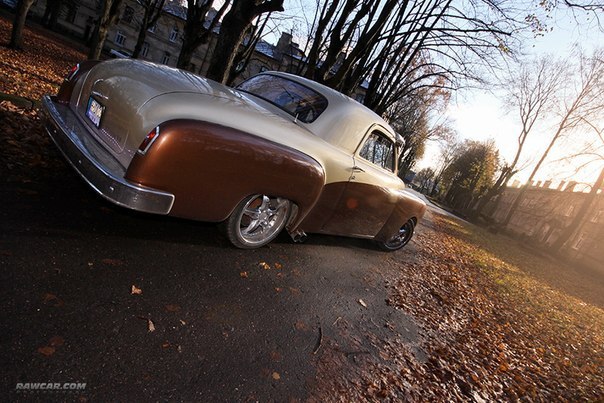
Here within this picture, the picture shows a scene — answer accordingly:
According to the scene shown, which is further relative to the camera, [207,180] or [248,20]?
[248,20]

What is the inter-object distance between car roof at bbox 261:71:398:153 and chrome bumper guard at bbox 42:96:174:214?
6.25 ft

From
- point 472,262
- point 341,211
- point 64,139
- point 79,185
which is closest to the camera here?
point 64,139

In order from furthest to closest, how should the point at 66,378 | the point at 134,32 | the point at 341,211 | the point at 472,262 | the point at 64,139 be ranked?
the point at 134,32 < the point at 472,262 < the point at 341,211 < the point at 64,139 < the point at 66,378

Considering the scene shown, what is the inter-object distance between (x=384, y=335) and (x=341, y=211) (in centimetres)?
150

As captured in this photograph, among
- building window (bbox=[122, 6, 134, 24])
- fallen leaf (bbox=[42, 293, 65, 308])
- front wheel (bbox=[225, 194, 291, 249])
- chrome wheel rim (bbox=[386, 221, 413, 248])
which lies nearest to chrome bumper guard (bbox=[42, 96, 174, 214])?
fallen leaf (bbox=[42, 293, 65, 308])

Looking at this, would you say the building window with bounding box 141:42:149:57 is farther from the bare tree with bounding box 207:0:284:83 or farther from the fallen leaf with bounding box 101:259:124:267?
the fallen leaf with bounding box 101:259:124:267

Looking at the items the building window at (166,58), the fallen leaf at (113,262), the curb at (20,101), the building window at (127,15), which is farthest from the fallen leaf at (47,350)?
the building window at (127,15)

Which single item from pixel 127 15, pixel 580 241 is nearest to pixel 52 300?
pixel 580 241

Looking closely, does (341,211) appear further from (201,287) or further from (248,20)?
(248,20)

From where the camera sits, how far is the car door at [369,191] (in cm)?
406

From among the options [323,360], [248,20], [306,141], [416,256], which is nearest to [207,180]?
[306,141]

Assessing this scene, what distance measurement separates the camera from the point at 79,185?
3.58 metres

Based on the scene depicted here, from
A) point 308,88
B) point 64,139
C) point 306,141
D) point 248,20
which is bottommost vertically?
point 64,139

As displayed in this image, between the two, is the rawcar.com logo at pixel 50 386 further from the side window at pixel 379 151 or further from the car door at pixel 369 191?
the side window at pixel 379 151
